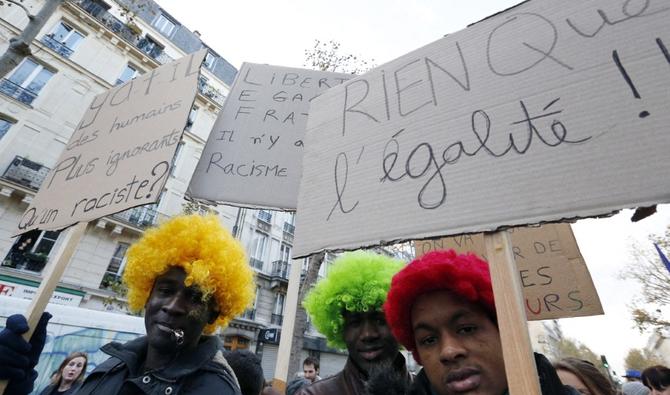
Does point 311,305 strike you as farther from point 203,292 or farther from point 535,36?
point 535,36

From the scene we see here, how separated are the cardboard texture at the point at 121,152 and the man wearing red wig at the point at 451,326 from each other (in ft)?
4.35

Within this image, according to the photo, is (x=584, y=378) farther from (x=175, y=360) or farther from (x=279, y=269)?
(x=279, y=269)

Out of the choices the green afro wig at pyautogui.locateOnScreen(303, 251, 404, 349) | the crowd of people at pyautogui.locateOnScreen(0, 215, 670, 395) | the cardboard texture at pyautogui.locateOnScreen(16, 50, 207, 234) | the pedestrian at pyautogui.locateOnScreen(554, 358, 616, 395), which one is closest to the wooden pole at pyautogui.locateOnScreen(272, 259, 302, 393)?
the crowd of people at pyautogui.locateOnScreen(0, 215, 670, 395)

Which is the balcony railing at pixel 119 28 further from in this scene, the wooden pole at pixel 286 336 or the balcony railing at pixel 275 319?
the wooden pole at pixel 286 336

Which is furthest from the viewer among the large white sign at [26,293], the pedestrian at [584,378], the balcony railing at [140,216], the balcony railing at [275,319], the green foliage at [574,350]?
the green foliage at [574,350]

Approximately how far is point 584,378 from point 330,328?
1.83 m

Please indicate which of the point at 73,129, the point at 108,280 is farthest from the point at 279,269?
the point at 73,129

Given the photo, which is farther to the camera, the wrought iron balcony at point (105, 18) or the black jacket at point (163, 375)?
the wrought iron balcony at point (105, 18)

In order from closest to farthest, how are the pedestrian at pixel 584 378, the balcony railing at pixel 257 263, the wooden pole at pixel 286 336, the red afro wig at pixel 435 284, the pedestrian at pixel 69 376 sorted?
the red afro wig at pixel 435 284, the wooden pole at pixel 286 336, the pedestrian at pixel 584 378, the pedestrian at pixel 69 376, the balcony railing at pixel 257 263

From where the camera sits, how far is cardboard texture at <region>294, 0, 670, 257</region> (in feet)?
3.08

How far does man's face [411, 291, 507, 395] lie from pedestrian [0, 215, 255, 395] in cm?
86

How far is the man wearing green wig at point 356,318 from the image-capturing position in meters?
1.83

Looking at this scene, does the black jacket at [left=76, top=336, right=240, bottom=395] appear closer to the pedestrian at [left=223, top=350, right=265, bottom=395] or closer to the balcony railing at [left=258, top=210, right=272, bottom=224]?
the pedestrian at [left=223, top=350, right=265, bottom=395]

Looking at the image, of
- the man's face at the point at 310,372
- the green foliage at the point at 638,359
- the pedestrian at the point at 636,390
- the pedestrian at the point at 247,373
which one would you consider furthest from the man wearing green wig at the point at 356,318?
the green foliage at the point at 638,359
